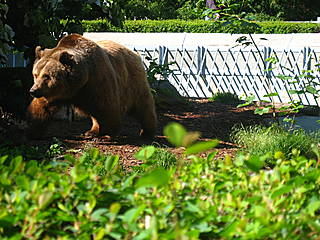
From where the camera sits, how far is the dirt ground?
6.62 m

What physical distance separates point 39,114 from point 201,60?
27.1ft

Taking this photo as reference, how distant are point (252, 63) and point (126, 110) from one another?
25.8 feet

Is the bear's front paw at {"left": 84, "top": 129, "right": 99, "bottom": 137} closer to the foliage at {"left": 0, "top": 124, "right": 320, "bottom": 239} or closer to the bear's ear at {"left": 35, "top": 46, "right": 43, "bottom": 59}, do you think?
the bear's ear at {"left": 35, "top": 46, "right": 43, "bottom": 59}

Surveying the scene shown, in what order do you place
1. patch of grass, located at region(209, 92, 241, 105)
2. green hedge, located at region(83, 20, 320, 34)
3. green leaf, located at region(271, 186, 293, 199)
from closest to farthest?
1. green leaf, located at region(271, 186, 293, 199)
2. patch of grass, located at region(209, 92, 241, 105)
3. green hedge, located at region(83, 20, 320, 34)

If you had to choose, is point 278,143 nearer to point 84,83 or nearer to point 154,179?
point 84,83

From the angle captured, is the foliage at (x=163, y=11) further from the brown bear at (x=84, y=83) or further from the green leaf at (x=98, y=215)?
the green leaf at (x=98, y=215)

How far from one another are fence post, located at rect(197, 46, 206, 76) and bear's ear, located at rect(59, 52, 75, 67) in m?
8.31

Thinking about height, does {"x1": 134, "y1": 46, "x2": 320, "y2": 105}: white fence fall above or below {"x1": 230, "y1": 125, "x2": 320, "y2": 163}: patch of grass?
below

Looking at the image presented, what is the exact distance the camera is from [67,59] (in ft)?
20.9

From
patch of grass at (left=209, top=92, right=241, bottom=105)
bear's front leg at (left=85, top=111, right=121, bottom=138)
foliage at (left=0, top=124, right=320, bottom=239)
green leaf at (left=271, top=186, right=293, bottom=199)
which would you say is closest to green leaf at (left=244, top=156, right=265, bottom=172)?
foliage at (left=0, top=124, right=320, bottom=239)

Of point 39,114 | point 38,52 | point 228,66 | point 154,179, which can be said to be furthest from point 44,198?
point 228,66

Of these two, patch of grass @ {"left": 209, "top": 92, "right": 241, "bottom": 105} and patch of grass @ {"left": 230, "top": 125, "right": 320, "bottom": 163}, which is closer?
patch of grass @ {"left": 230, "top": 125, "right": 320, "bottom": 163}

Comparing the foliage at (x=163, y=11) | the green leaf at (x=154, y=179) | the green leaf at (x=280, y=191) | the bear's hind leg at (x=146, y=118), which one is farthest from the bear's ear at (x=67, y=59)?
the foliage at (x=163, y=11)

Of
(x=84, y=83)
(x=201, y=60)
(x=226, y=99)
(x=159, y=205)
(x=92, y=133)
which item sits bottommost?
(x=226, y=99)
